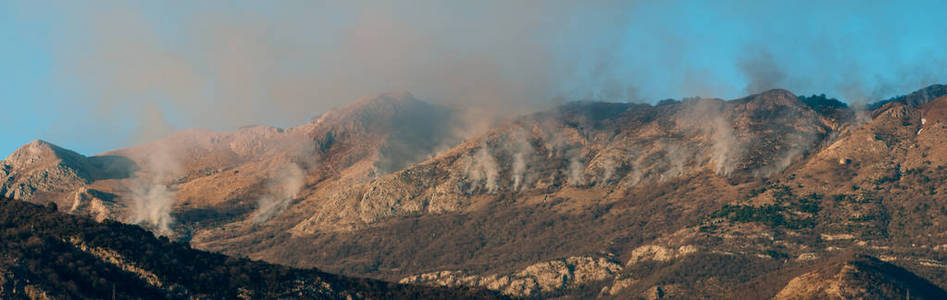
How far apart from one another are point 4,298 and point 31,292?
222 inches

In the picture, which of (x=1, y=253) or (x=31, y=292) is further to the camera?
(x=1, y=253)

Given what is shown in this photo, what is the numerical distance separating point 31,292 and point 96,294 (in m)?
15.2

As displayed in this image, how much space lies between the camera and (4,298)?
17938 centimetres

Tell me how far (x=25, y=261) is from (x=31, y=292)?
15.1m

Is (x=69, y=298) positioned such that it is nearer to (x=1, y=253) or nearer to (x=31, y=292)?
(x=31, y=292)

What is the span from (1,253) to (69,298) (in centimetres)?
2003

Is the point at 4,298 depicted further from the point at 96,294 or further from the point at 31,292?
the point at 96,294

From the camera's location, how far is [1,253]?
197 meters

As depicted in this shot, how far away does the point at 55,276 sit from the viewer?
644 ft

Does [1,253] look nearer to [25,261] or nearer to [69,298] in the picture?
[25,261]

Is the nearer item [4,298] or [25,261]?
[4,298]

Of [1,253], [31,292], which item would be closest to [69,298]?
[31,292]

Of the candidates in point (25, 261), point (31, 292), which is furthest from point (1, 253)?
point (31, 292)

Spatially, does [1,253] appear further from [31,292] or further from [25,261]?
[31,292]
